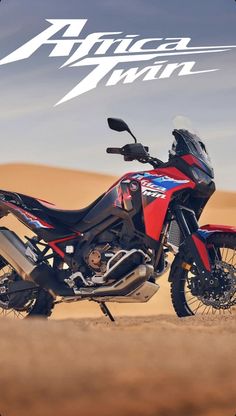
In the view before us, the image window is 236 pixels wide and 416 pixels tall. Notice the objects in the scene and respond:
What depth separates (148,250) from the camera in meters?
7.24

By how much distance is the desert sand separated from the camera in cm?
451

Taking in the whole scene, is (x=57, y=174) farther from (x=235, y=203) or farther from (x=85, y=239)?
(x=85, y=239)

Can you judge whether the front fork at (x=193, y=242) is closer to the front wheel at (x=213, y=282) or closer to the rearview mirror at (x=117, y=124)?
the front wheel at (x=213, y=282)

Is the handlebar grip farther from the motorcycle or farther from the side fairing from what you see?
the side fairing

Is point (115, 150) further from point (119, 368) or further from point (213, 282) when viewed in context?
point (119, 368)

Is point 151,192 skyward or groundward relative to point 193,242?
skyward

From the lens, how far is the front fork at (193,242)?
6.96 metres

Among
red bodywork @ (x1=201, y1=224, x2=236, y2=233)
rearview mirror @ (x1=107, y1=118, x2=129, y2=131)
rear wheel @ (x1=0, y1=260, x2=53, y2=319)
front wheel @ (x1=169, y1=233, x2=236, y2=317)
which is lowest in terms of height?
front wheel @ (x1=169, y1=233, x2=236, y2=317)

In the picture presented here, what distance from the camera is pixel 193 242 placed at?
7086 millimetres

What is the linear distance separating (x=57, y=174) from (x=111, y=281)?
2559cm

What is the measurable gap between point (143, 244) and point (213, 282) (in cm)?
76

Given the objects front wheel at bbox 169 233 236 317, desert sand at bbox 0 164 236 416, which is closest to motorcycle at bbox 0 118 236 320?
front wheel at bbox 169 233 236 317

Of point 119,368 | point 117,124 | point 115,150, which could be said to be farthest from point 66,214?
point 119,368

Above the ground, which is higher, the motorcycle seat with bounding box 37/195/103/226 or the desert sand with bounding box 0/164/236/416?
the motorcycle seat with bounding box 37/195/103/226
